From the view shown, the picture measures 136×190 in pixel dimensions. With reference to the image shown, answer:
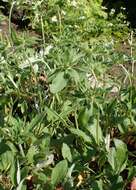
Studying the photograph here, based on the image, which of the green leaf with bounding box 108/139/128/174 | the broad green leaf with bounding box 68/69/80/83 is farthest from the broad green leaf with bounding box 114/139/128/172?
the broad green leaf with bounding box 68/69/80/83

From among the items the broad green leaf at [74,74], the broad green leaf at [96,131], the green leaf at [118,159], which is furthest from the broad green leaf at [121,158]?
the broad green leaf at [74,74]

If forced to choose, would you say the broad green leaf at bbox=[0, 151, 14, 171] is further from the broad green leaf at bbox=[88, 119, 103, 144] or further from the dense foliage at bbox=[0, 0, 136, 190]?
the broad green leaf at bbox=[88, 119, 103, 144]

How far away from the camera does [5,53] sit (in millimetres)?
2584

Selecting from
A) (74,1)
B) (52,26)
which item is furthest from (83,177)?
(74,1)

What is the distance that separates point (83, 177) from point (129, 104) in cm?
36

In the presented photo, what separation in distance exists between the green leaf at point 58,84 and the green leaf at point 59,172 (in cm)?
27

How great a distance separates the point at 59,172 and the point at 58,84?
0.33 meters

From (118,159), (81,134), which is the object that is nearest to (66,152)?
(81,134)

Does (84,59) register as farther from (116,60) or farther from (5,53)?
(5,53)

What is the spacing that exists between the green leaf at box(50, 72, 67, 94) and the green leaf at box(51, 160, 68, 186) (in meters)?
0.27

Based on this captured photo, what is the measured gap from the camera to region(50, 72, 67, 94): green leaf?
2.17 meters

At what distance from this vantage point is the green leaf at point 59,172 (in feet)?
6.86

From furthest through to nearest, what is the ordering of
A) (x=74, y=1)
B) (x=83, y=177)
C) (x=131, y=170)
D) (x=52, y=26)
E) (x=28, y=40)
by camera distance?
(x=74, y=1) → (x=52, y=26) → (x=28, y=40) → (x=83, y=177) → (x=131, y=170)

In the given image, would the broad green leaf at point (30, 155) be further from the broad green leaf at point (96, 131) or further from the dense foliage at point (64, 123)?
the broad green leaf at point (96, 131)
